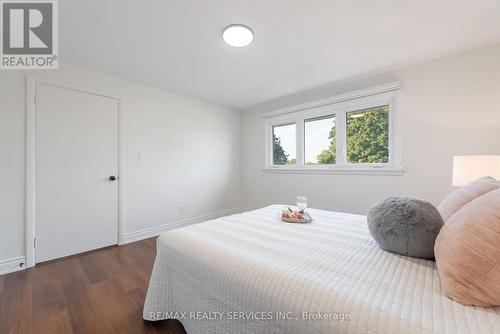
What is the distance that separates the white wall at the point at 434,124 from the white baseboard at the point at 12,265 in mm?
3446

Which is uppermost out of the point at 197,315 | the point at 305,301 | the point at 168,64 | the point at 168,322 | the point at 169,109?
the point at 168,64

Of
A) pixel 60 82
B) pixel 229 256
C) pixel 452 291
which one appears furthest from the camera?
pixel 60 82

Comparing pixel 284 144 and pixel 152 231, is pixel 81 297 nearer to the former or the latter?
pixel 152 231

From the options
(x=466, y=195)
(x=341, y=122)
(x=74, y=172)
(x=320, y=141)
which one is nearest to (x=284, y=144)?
(x=320, y=141)

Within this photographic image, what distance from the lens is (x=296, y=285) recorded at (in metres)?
0.79

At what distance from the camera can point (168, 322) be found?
4.47 feet

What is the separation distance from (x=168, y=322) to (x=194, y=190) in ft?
7.47

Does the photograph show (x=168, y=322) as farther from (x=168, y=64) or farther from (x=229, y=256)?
(x=168, y=64)

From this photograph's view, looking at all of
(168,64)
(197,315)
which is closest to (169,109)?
(168,64)

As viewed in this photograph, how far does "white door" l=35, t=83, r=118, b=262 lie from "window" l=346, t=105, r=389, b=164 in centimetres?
315

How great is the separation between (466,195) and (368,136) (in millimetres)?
1884

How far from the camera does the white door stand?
2.17 meters

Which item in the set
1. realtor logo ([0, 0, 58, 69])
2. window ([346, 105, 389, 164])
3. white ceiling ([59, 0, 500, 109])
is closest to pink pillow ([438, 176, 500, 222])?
white ceiling ([59, 0, 500, 109])

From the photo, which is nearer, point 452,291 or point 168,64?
point 452,291
